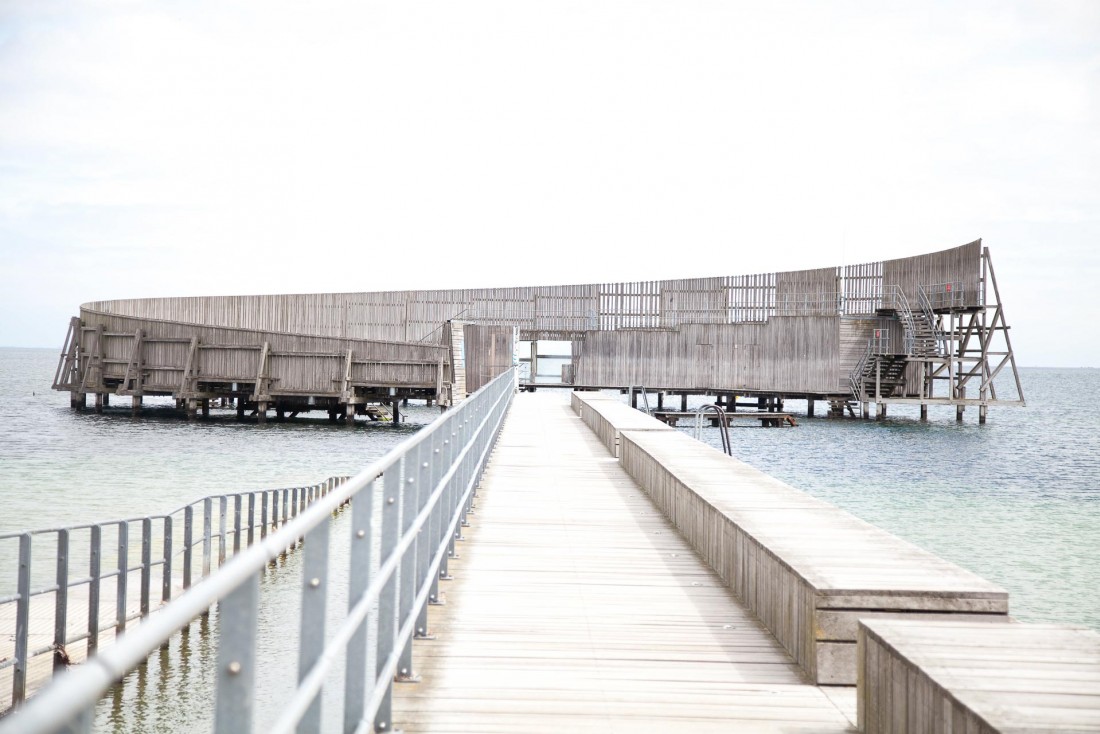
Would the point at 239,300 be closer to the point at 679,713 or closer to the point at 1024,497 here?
the point at 1024,497

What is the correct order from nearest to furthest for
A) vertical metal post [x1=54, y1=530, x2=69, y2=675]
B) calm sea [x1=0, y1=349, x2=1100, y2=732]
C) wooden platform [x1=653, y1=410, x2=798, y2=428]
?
1. vertical metal post [x1=54, y1=530, x2=69, y2=675]
2. calm sea [x1=0, y1=349, x2=1100, y2=732]
3. wooden platform [x1=653, y1=410, x2=798, y2=428]

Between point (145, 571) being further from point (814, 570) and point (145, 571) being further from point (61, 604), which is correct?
point (814, 570)

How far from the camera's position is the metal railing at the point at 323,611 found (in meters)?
1.23

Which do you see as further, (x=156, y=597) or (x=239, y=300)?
(x=239, y=300)

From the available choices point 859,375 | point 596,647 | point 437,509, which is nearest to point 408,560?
point 596,647

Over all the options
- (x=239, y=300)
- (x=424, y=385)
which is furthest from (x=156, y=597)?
(x=239, y=300)

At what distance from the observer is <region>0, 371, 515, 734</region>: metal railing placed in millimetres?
1232

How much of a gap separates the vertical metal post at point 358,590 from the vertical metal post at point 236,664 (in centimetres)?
125

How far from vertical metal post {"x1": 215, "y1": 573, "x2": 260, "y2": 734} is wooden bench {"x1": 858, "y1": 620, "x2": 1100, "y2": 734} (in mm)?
2244

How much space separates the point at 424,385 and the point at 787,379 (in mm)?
18728

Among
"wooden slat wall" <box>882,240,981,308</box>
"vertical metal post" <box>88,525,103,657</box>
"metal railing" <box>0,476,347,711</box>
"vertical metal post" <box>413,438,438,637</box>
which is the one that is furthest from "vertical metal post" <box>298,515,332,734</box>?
"wooden slat wall" <box>882,240,981,308</box>

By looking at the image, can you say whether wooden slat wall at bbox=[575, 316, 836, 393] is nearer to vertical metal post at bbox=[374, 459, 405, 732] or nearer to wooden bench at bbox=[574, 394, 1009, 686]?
wooden bench at bbox=[574, 394, 1009, 686]

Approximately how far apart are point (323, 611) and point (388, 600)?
1.70 metres

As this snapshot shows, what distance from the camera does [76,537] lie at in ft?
68.1
